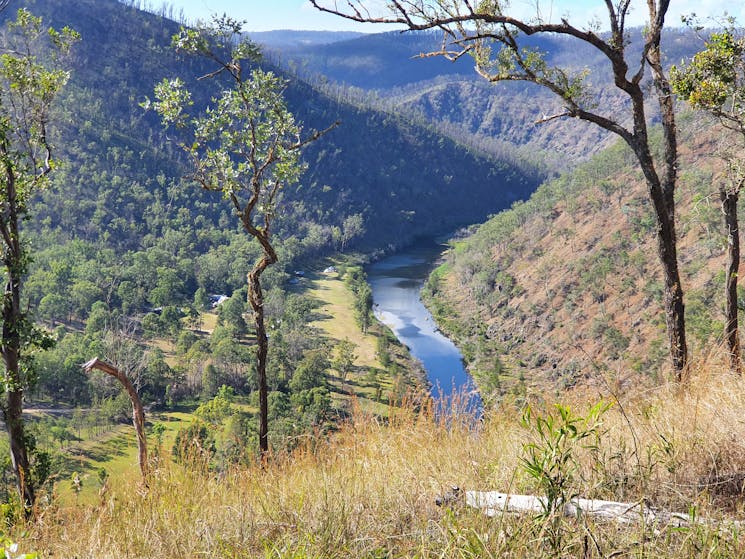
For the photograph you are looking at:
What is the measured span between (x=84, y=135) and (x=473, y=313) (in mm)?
65666

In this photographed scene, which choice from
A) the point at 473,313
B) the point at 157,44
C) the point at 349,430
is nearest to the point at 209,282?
the point at 473,313

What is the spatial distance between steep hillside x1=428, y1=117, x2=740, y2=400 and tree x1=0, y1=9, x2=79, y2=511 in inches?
789

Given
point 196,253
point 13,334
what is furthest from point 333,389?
point 196,253

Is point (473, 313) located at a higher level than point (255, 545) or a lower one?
lower

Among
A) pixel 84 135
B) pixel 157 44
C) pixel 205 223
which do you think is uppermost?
pixel 157 44

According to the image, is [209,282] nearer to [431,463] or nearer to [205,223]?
[205,223]

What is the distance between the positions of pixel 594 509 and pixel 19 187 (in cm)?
798

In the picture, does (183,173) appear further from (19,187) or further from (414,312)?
(19,187)

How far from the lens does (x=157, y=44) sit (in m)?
112

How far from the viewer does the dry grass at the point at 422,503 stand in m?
2.12

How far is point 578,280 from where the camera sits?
4491 cm

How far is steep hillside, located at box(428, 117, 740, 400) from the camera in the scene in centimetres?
3288

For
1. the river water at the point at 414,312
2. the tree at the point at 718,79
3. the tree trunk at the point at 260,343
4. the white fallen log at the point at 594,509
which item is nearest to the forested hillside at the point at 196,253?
the tree trunk at the point at 260,343

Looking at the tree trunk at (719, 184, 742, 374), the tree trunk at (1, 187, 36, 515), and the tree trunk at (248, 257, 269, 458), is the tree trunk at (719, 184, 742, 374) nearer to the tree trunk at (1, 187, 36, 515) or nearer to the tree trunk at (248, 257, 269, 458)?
the tree trunk at (248, 257, 269, 458)
